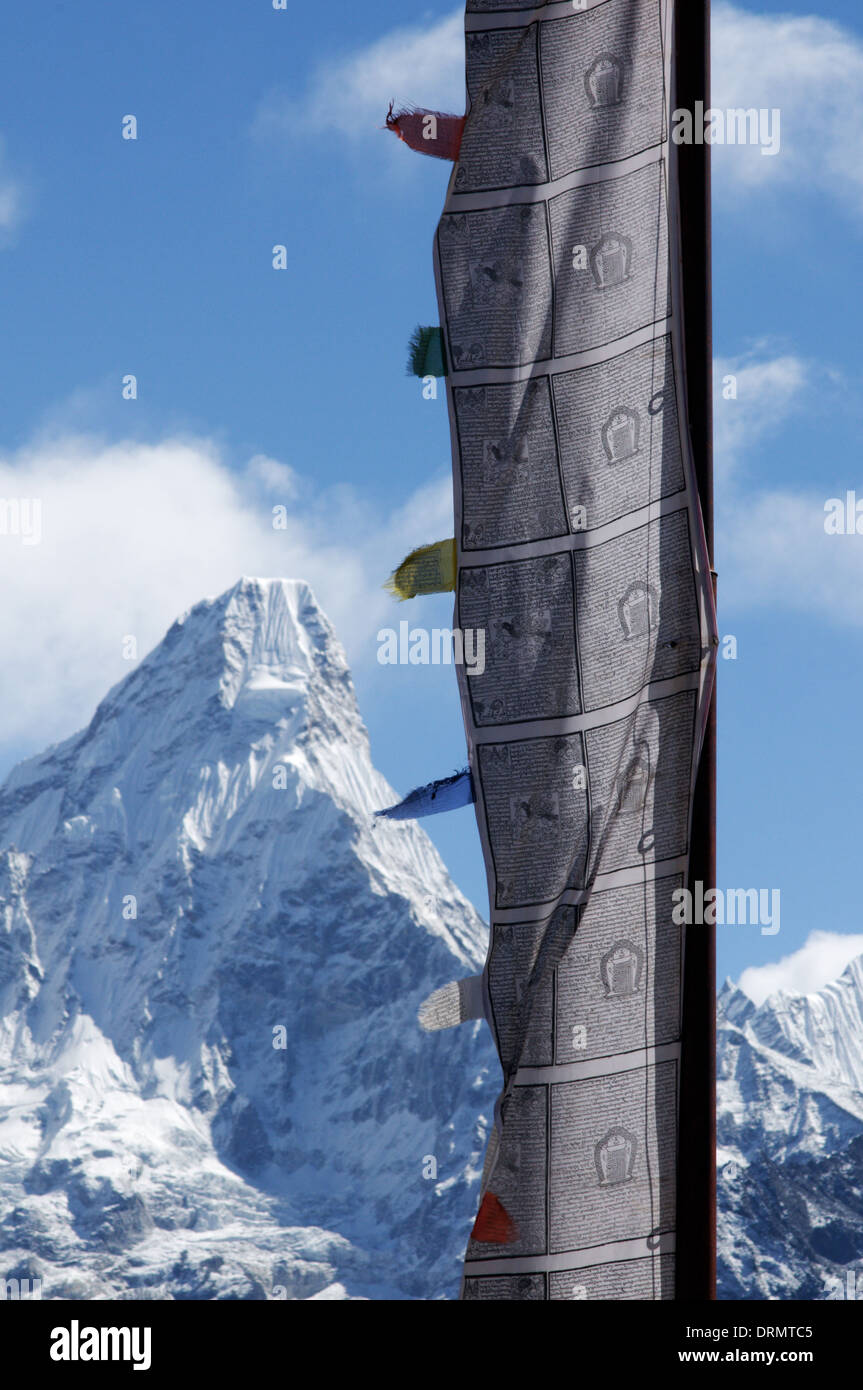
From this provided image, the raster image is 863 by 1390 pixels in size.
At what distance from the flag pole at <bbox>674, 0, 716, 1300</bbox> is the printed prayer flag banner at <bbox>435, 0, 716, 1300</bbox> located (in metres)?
0.05

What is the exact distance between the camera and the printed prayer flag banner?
16.3 ft

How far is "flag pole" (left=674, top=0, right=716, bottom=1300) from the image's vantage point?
488 cm

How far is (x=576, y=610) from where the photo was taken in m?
5.19

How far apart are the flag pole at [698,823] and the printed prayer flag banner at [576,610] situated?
46mm

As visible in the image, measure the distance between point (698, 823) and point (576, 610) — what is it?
748 mm

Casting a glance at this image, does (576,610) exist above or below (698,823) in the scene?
above

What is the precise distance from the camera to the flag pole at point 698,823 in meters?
4.88

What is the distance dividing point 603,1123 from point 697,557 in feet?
5.64

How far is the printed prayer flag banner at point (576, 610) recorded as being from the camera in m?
4.96

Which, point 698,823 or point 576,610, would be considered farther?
point 576,610

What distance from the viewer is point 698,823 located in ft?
16.6

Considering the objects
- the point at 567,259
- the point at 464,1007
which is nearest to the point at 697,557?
the point at 567,259
